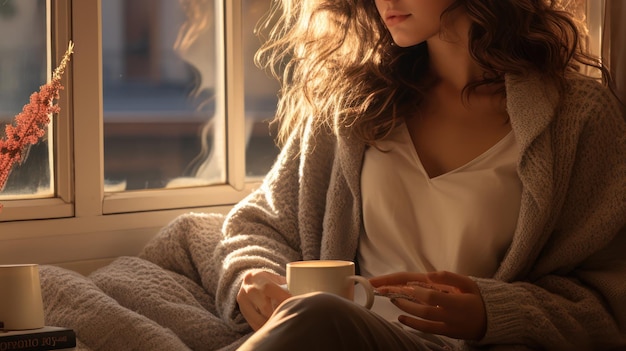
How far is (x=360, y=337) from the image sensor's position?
128 centimetres

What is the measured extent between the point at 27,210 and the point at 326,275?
80cm

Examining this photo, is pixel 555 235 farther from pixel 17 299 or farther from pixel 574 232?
pixel 17 299

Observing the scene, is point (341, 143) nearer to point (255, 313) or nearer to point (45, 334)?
point (255, 313)

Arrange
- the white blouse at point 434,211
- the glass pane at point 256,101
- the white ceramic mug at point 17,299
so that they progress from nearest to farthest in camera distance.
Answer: the white ceramic mug at point 17,299, the white blouse at point 434,211, the glass pane at point 256,101

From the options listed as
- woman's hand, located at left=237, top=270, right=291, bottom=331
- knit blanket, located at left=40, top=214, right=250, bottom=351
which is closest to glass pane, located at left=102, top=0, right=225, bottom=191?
knit blanket, located at left=40, top=214, right=250, bottom=351

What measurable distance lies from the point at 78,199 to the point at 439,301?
841mm

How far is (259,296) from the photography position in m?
1.65

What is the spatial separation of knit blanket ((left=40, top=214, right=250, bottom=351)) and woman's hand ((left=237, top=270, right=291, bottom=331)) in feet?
0.27

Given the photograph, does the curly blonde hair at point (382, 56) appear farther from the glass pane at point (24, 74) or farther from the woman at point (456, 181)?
the glass pane at point (24, 74)

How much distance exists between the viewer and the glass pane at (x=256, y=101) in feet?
8.03

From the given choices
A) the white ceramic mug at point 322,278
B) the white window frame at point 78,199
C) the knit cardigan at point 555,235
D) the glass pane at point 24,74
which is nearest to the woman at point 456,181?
the knit cardigan at point 555,235

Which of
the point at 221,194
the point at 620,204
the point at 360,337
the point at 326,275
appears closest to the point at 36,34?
the point at 221,194

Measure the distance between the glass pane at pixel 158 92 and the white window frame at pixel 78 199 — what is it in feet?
0.32

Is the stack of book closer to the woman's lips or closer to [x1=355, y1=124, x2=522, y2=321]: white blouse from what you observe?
[x1=355, y1=124, x2=522, y2=321]: white blouse
